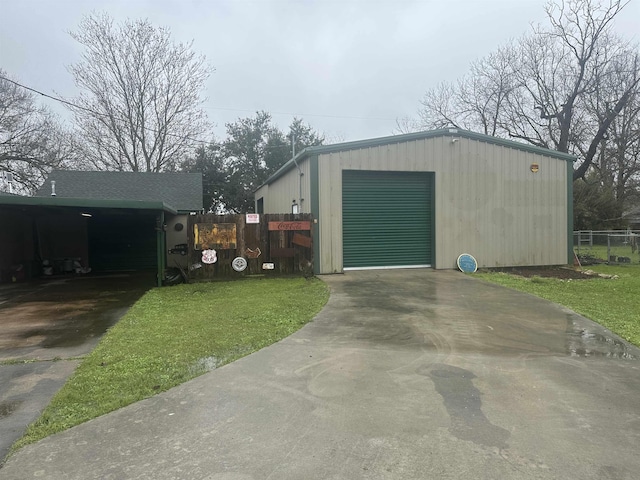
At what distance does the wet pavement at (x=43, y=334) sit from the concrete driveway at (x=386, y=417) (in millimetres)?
948

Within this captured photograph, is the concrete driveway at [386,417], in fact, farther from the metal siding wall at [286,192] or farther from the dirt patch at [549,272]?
the metal siding wall at [286,192]

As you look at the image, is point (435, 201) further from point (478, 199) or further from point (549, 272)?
point (549, 272)

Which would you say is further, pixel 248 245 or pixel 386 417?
pixel 248 245

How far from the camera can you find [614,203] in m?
31.1

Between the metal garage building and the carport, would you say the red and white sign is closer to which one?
the metal garage building

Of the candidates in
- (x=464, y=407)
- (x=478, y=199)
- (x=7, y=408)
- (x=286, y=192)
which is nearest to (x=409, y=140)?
(x=478, y=199)

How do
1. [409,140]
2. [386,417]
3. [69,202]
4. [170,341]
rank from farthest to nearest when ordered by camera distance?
[409,140] → [69,202] → [170,341] → [386,417]

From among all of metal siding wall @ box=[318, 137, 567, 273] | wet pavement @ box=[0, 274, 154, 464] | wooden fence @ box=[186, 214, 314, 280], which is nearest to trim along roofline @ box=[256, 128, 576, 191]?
metal siding wall @ box=[318, 137, 567, 273]

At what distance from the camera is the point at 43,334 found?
255 inches

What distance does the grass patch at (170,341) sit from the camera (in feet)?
12.4

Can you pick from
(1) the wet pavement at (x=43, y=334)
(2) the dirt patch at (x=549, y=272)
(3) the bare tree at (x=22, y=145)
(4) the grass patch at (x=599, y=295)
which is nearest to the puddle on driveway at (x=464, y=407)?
(4) the grass patch at (x=599, y=295)

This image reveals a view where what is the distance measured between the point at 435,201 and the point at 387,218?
160 cm

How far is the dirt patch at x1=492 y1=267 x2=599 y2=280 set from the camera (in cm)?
1252

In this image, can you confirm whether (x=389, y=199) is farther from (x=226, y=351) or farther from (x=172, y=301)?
(x=226, y=351)
